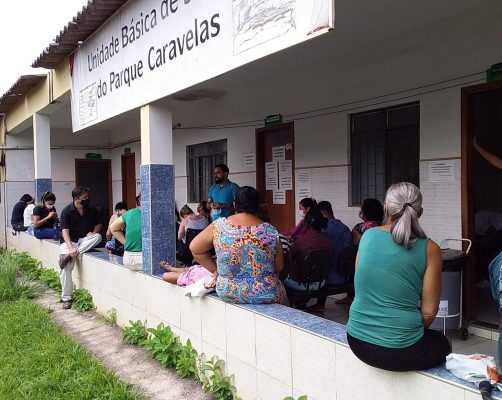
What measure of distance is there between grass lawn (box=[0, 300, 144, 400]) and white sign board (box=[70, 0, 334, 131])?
2.57 metres

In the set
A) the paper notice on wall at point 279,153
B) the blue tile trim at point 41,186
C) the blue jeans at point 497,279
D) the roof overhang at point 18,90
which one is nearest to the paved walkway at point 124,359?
the blue jeans at point 497,279

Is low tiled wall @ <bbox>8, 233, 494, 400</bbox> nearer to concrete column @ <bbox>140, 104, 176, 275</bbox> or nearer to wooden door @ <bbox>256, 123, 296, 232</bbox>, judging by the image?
concrete column @ <bbox>140, 104, 176, 275</bbox>

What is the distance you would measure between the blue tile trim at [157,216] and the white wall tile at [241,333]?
5.22ft

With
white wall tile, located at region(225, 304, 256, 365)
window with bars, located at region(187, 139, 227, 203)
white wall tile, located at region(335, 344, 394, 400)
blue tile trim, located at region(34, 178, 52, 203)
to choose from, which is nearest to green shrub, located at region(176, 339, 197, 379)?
white wall tile, located at region(225, 304, 256, 365)

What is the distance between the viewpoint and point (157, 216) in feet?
17.2

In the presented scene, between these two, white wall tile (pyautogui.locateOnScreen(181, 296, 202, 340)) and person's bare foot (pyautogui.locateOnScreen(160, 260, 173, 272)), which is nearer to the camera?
white wall tile (pyautogui.locateOnScreen(181, 296, 202, 340))

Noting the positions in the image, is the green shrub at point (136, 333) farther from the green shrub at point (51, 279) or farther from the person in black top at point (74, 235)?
the green shrub at point (51, 279)

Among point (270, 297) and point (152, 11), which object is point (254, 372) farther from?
point (152, 11)

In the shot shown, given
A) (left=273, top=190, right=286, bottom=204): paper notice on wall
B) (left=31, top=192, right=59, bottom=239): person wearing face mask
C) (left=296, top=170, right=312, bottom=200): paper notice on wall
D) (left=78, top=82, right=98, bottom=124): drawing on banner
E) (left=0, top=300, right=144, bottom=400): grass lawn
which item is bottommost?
(left=0, top=300, right=144, bottom=400): grass lawn

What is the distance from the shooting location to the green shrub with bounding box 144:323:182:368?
15.0ft

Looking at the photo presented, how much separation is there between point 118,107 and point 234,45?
2602 millimetres

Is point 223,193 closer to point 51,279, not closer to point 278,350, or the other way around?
point 51,279

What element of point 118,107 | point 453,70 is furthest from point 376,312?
point 118,107

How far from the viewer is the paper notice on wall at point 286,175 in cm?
729
